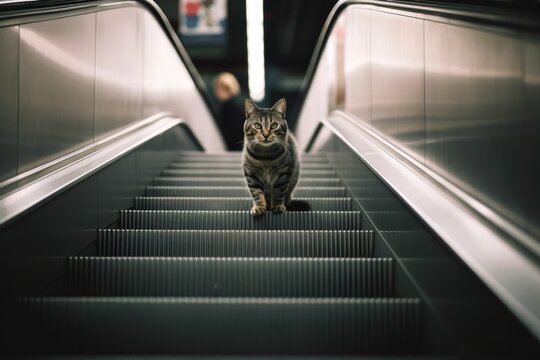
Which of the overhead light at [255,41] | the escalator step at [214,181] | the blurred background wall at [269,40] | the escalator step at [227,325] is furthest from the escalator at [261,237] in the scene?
the overhead light at [255,41]

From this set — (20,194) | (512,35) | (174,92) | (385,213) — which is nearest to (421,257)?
(385,213)

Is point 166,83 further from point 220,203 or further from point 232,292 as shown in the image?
point 232,292

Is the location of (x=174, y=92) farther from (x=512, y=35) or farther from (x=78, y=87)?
(x=512, y=35)

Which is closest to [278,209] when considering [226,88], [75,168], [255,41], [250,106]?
[250,106]

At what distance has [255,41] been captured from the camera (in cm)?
1159

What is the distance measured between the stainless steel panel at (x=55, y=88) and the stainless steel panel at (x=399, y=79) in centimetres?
207

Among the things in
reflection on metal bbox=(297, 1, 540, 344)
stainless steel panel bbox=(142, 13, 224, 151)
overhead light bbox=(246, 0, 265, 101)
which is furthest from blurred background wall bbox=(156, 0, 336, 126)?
reflection on metal bbox=(297, 1, 540, 344)

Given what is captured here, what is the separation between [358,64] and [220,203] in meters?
1.99

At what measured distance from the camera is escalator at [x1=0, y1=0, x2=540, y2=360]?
174 centimetres

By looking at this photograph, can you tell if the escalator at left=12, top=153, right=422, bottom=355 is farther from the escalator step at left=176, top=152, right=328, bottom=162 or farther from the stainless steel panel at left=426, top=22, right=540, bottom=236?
the escalator step at left=176, top=152, right=328, bottom=162

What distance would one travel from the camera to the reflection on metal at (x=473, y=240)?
1.34 meters

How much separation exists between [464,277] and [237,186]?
10.1 ft

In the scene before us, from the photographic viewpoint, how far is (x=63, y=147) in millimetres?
2918

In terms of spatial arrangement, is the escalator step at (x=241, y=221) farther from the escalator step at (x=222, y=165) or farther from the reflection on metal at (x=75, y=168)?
the escalator step at (x=222, y=165)
